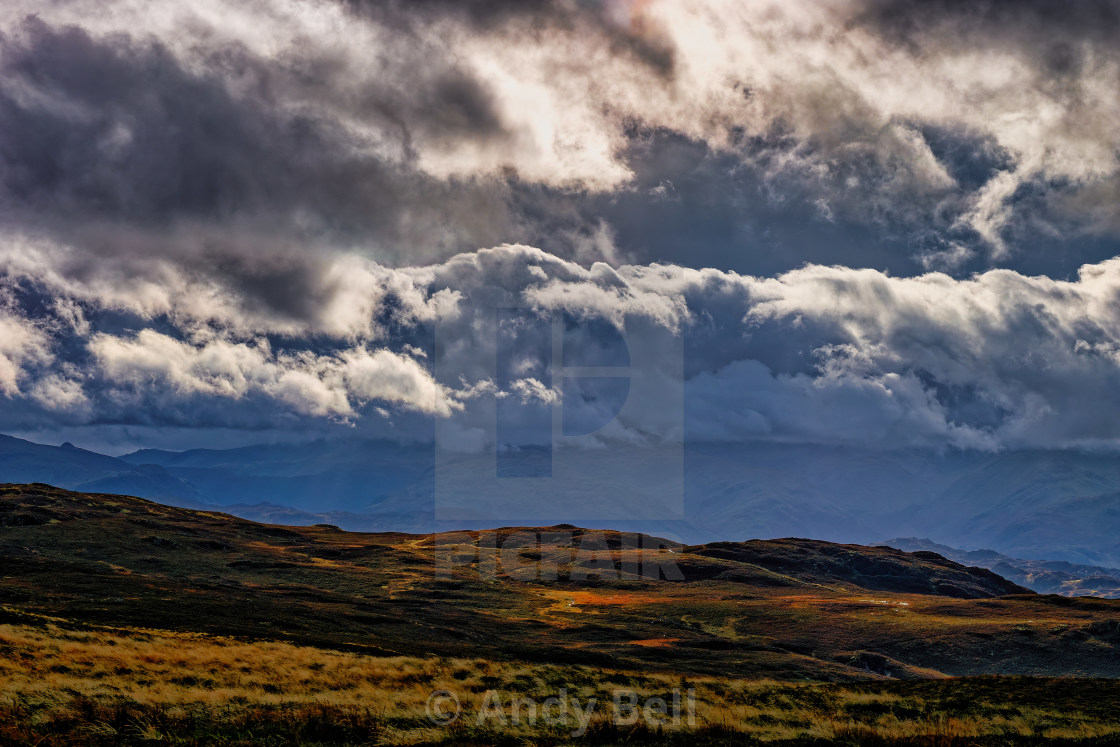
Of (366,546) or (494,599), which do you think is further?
(366,546)

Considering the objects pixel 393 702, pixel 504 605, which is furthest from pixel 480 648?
pixel 504 605

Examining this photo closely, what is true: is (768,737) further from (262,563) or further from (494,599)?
(262,563)

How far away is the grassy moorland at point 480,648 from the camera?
24.5 metres

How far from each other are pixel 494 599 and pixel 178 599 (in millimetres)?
58057

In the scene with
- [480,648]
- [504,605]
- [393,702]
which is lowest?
[504,605]

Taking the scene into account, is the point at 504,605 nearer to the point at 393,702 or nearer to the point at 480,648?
the point at 480,648

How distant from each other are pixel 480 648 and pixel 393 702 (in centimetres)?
4167

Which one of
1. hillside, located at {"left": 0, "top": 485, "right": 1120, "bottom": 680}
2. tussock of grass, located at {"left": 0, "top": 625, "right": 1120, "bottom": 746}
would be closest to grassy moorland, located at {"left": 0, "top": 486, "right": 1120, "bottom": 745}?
tussock of grass, located at {"left": 0, "top": 625, "right": 1120, "bottom": 746}

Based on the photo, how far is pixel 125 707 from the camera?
909 inches

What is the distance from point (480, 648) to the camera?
66.8 metres

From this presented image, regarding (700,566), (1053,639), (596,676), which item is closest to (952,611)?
(1053,639)

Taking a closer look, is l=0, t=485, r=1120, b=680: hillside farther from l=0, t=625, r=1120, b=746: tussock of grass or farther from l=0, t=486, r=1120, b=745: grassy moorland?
l=0, t=625, r=1120, b=746: tussock of grass

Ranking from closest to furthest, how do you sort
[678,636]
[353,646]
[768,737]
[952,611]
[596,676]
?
[768,737] < [596,676] < [353,646] < [678,636] < [952,611]

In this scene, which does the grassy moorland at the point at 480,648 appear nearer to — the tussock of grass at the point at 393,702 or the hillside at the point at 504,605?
the tussock of grass at the point at 393,702
